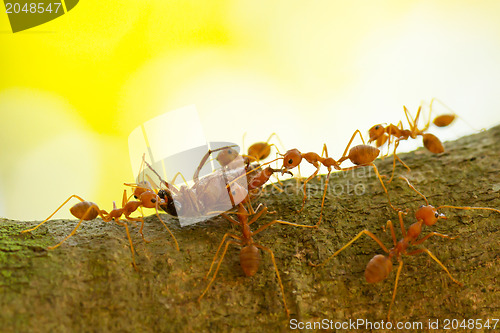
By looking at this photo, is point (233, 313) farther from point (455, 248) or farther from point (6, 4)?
point (6, 4)

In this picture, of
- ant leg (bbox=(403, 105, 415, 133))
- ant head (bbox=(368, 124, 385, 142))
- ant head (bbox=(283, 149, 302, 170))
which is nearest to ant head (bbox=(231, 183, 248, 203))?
ant head (bbox=(283, 149, 302, 170))

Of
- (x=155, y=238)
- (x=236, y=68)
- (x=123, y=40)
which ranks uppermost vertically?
(x=123, y=40)

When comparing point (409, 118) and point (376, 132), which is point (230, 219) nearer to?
point (376, 132)

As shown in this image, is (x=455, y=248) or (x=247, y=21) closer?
(x=455, y=248)

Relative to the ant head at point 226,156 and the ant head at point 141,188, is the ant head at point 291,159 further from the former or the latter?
the ant head at point 141,188

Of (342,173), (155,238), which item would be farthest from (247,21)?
(155,238)

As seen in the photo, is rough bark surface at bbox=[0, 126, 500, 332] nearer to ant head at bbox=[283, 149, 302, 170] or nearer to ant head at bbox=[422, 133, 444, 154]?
ant head at bbox=[283, 149, 302, 170]

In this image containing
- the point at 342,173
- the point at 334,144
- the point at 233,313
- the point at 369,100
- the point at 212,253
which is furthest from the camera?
the point at 369,100

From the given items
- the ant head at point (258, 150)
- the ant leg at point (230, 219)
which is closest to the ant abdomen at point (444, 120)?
the ant head at point (258, 150)
